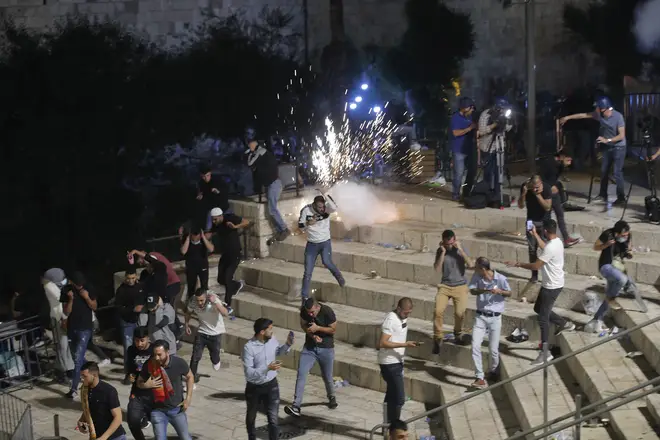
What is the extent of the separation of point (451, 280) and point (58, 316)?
5.72 meters

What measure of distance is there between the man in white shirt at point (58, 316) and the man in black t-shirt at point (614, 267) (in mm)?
7265

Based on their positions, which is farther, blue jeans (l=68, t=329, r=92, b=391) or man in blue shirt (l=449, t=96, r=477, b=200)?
man in blue shirt (l=449, t=96, r=477, b=200)

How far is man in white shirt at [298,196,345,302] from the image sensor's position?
15.8 metres

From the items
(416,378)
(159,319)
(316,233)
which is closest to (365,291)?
(316,233)

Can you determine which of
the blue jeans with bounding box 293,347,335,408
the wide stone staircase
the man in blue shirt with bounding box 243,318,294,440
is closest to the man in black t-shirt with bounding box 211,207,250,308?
the wide stone staircase

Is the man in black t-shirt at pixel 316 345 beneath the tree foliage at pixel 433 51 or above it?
beneath

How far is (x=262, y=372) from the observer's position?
1209cm

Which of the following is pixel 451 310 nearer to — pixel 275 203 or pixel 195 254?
pixel 195 254

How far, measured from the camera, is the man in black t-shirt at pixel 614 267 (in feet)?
44.1

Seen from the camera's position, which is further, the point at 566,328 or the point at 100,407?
the point at 566,328

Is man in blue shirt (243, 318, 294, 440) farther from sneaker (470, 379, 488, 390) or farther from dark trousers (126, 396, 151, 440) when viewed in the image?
sneaker (470, 379, 488, 390)

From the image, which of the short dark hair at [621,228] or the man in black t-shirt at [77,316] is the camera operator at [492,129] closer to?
the short dark hair at [621,228]

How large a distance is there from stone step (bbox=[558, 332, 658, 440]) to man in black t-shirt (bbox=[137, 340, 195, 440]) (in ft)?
14.6

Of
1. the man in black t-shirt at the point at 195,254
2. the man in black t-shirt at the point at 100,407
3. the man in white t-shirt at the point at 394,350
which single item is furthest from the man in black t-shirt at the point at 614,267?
the man in black t-shirt at the point at 100,407
